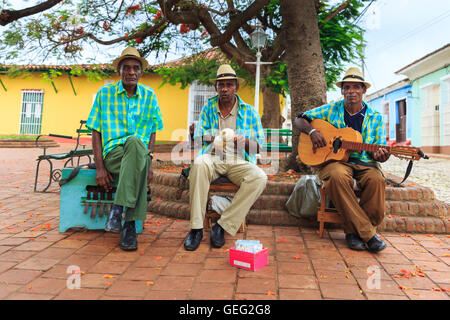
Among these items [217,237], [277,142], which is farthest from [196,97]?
[217,237]

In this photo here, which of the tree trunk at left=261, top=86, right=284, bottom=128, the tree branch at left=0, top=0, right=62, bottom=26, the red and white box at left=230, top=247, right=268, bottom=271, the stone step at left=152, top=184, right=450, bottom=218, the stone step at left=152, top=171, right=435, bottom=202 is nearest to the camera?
the red and white box at left=230, top=247, right=268, bottom=271

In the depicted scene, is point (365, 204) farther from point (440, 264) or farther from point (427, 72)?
point (427, 72)

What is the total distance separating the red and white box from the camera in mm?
2469

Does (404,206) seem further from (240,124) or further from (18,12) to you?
(18,12)

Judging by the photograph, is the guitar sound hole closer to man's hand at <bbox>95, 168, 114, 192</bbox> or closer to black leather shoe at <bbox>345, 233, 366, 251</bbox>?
black leather shoe at <bbox>345, 233, 366, 251</bbox>

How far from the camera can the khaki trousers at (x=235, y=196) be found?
3082 mm

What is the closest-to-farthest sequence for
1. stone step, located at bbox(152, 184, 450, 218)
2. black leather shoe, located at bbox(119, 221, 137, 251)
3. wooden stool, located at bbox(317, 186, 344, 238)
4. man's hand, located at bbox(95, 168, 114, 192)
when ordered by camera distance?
black leather shoe, located at bbox(119, 221, 137, 251) → man's hand, located at bbox(95, 168, 114, 192) → wooden stool, located at bbox(317, 186, 344, 238) → stone step, located at bbox(152, 184, 450, 218)

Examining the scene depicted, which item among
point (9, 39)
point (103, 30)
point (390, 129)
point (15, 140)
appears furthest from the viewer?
point (390, 129)

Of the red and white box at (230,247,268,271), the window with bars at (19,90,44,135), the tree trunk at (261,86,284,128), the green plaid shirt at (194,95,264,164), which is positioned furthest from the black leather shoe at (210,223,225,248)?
the window with bars at (19,90,44,135)

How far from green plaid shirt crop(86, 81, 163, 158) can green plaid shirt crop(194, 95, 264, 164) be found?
55cm

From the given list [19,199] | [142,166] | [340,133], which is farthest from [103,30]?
[340,133]

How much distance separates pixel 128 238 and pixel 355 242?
80.7 inches

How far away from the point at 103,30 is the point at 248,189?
5.55m

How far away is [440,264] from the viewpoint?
2.69 m
